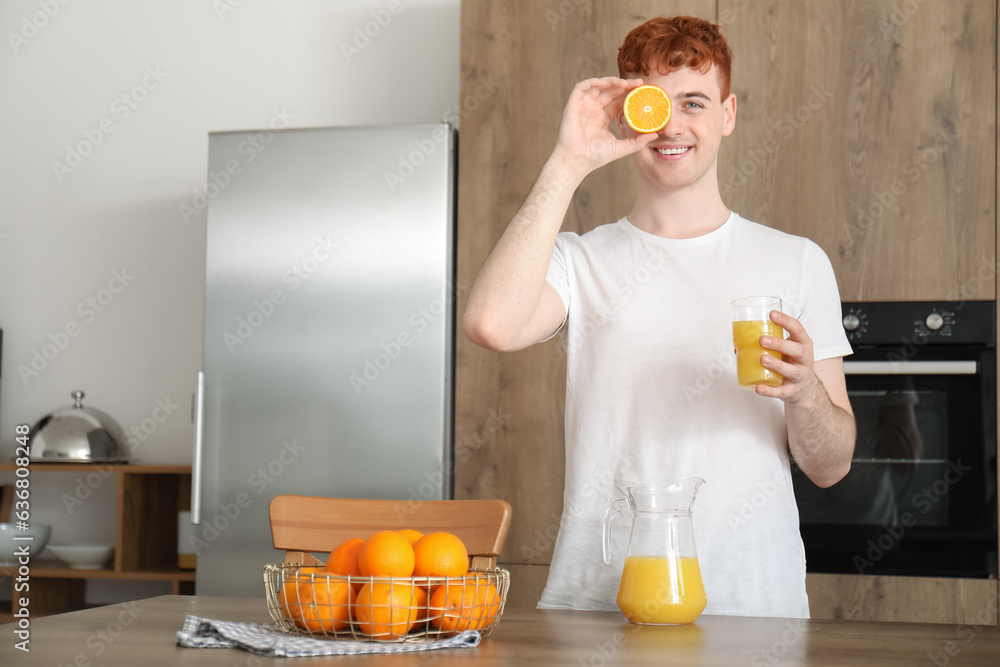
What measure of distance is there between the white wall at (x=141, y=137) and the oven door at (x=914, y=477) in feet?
5.10

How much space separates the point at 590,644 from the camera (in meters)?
0.88

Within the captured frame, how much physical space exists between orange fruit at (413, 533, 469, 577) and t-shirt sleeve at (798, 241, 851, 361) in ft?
2.28

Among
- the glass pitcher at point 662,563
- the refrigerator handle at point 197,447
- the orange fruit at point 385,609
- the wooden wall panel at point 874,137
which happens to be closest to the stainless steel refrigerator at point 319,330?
the refrigerator handle at point 197,447

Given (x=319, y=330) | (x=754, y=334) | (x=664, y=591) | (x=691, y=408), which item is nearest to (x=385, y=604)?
(x=664, y=591)

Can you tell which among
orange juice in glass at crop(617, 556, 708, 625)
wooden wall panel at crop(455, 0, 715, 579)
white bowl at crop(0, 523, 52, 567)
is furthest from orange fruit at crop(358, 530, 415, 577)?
white bowl at crop(0, 523, 52, 567)

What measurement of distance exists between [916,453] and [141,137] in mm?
2495

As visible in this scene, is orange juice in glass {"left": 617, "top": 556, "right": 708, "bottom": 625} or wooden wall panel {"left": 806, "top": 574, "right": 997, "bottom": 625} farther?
wooden wall panel {"left": 806, "top": 574, "right": 997, "bottom": 625}

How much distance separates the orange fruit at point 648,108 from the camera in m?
1.32

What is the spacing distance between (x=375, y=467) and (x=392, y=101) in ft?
3.98

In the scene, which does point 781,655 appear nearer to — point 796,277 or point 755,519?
point 755,519

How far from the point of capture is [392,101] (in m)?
2.94

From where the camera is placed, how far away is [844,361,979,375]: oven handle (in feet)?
6.98

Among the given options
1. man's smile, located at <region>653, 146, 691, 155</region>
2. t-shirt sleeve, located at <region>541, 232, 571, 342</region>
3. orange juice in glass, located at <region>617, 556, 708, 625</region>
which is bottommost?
orange juice in glass, located at <region>617, 556, 708, 625</region>

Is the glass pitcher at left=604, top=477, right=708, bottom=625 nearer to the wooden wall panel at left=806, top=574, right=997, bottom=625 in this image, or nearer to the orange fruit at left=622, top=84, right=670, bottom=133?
the orange fruit at left=622, top=84, right=670, bottom=133
